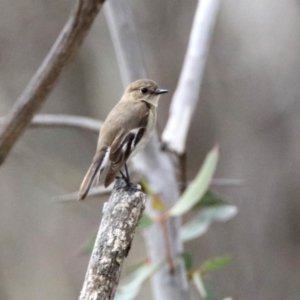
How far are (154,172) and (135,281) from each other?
1.11 ft

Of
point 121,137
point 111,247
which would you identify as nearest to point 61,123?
point 121,137

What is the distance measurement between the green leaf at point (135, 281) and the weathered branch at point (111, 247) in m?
0.73

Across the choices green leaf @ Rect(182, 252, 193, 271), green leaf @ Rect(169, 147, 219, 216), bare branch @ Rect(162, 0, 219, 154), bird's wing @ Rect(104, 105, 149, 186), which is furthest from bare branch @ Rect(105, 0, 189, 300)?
bird's wing @ Rect(104, 105, 149, 186)

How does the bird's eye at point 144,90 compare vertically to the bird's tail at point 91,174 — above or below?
below

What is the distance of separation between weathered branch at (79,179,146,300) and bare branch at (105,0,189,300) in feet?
2.71

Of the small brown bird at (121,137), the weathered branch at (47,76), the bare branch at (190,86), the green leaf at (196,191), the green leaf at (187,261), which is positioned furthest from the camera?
the green leaf at (187,261)

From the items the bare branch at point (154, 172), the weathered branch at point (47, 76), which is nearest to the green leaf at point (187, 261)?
the bare branch at point (154, 172)

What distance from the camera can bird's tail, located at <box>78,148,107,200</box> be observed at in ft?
4.68

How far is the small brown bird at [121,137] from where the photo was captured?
1.53 m

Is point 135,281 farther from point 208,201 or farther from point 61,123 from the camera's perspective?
point 61,123

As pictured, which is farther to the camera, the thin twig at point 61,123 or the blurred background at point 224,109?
the blurred background at point 224,109

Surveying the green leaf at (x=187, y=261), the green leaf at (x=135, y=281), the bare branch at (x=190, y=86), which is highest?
the bare branch at (x=190, y=86)

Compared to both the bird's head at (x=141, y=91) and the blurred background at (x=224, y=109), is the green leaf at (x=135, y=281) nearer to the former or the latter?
the bird's head at (x=141, y=91)

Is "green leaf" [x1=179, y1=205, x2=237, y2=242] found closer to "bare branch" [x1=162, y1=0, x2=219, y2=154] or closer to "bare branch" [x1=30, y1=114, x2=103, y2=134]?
"bare branch" [x1=162, y1=0, x2=219, y2=154]
